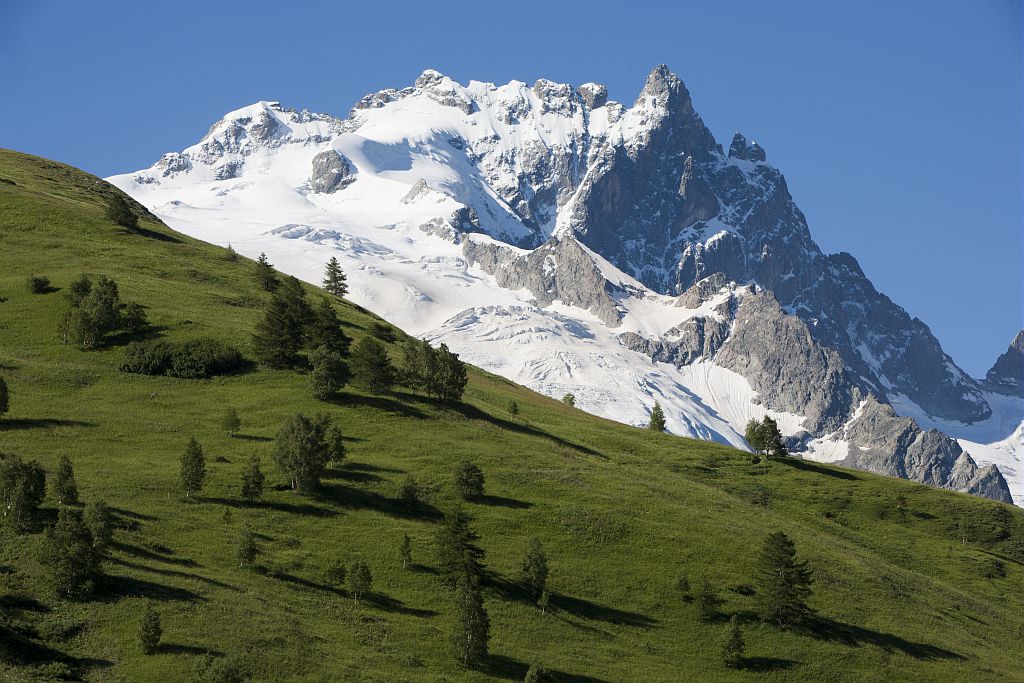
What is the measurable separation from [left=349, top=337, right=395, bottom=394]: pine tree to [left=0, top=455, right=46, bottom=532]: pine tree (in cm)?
4578

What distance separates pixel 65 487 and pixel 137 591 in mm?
13170

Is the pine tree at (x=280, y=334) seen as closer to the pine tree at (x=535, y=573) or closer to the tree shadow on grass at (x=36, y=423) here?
the tree shadow on grass at (x=36, y=423)

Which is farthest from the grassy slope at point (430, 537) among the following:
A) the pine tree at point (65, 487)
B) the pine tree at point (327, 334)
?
the pine tree at point (327, 334)

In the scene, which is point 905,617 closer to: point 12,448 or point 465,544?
point 465,544

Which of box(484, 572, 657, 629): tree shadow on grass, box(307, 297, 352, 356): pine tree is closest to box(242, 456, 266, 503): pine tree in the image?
box(484, 572, 657, 629): tree shadow on grass

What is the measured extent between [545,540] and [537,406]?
59162 millimetres

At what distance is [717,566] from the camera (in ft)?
310

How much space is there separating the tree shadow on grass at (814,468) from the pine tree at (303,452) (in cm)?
6682

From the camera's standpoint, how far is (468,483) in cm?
9744

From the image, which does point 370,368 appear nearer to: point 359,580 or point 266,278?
point 266,278

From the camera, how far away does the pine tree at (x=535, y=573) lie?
83375mm

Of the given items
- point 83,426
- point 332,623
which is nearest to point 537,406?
point 83,426

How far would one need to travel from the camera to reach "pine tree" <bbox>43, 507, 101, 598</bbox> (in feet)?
220

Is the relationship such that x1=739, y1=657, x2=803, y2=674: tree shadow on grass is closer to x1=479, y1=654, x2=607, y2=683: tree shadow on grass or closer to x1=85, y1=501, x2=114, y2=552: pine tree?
x1=479, y1=654, x2=607, y2=683: tree shadow on grass
